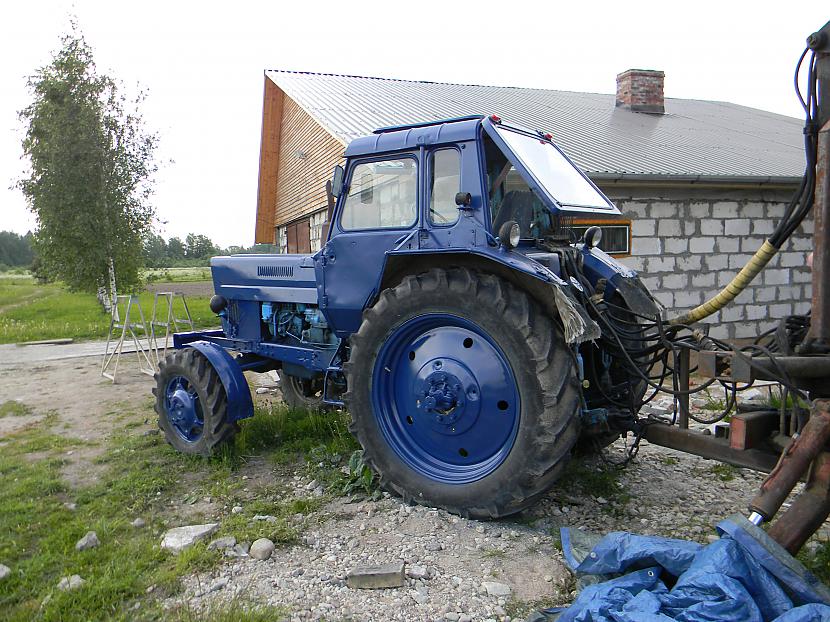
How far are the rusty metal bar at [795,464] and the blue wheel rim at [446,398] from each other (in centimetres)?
137

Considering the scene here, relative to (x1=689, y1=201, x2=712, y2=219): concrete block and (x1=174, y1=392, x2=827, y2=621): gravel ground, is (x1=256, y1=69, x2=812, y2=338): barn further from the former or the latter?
(x1=174, y1=392, x2=827, y2=621): gravel ground

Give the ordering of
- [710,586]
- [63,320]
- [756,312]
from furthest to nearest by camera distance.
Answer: [63,320] → [756,312] → [710,586]

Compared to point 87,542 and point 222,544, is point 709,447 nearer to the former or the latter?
point 222,544

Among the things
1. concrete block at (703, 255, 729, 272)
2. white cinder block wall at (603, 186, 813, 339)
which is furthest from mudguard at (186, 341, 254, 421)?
concrete block at (703, 255, 729, 272)

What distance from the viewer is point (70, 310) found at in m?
19.4

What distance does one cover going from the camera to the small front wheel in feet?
17.0

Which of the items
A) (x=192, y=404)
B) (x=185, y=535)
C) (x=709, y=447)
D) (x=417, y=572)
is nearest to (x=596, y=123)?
(x=192, y=404)

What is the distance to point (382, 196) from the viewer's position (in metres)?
4.57

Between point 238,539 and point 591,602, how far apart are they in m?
2.16

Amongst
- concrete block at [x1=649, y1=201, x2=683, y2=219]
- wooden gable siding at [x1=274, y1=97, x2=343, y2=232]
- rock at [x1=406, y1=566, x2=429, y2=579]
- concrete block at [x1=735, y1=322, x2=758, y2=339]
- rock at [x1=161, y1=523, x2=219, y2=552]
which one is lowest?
rock at [x1=161, y1=523, x2=219, y2=552]

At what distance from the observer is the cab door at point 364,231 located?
439 cm

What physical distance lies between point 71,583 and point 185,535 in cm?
68

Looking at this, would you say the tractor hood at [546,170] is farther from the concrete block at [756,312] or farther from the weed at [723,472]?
the concrete block at [756,312]

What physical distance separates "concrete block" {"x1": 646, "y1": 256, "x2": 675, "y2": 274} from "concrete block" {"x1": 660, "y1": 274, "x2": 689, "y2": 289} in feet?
0.39
